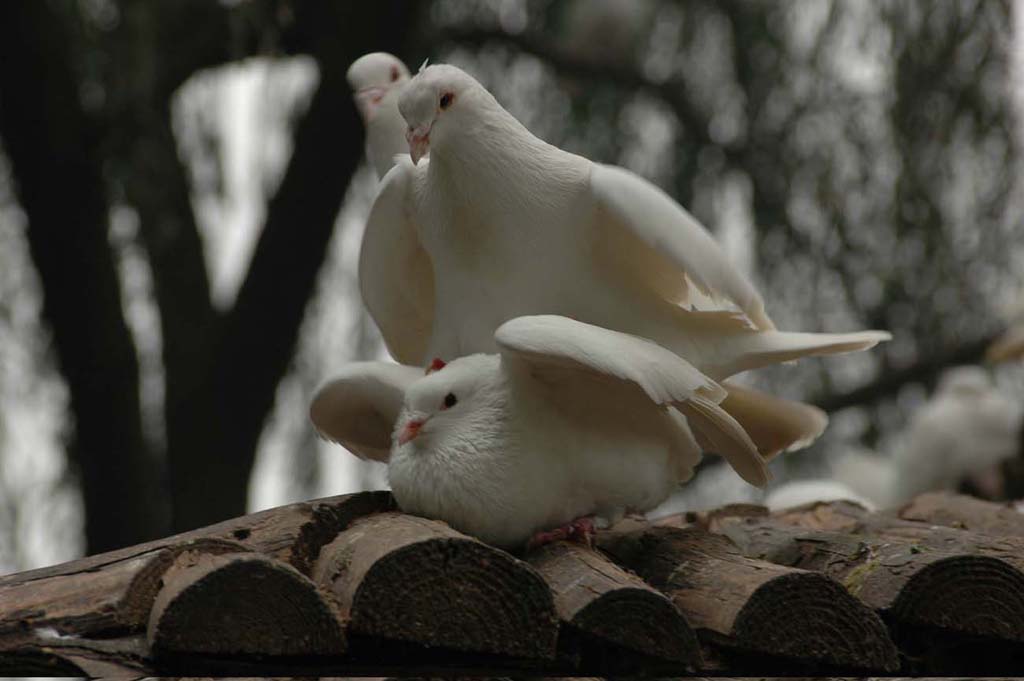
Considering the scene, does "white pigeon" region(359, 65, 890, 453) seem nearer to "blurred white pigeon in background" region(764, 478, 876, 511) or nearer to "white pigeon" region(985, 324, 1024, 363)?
"blurred white pigeon in background" region(764, 478, 876, 511)

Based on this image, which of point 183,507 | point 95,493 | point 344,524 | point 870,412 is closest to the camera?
point 344,524

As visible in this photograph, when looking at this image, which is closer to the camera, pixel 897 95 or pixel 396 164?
pixel 396 164

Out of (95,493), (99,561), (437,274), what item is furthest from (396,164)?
(95,493)

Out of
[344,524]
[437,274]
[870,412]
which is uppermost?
[437,274]

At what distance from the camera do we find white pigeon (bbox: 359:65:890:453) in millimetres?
1714

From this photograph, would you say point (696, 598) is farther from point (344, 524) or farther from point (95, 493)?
point (95, 493)

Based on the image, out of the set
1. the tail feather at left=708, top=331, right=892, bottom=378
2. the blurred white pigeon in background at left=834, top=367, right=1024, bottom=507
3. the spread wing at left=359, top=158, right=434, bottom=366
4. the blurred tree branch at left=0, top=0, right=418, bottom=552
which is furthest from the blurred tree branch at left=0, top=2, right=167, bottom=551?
the blurred white pigeon in background at left=834, top=367, right=1024, bottom=507

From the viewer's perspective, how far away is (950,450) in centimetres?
406

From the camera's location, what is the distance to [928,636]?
5.16ft

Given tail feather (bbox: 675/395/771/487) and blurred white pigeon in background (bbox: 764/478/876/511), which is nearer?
tail feather (bbox: 675/395/771/487)

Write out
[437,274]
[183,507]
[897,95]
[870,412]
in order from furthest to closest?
[870,412]
[897,95]
[183,507]
[437,274]

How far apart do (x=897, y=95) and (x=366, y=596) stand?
297cm

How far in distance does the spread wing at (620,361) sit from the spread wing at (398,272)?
0.37 metres

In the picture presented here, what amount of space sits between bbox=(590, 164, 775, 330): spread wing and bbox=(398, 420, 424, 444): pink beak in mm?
338
